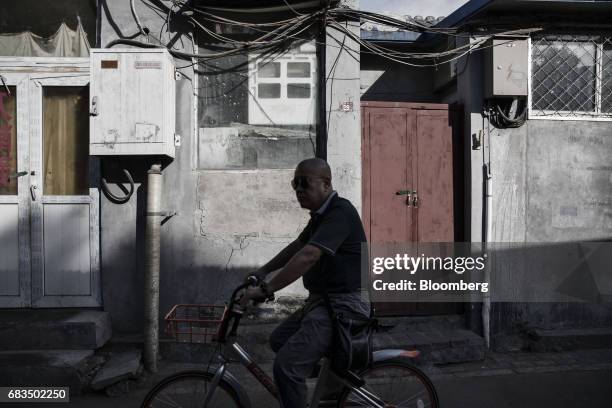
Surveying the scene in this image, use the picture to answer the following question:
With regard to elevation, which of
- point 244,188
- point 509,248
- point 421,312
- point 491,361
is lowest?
point 491,361

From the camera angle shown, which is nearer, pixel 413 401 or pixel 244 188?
pixel 413 401

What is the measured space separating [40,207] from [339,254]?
409 cm

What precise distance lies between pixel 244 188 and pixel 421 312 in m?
2.65

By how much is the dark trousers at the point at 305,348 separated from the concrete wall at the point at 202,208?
2.74 meters

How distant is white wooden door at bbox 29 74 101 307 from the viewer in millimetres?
5523

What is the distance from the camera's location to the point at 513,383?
483 centimetres

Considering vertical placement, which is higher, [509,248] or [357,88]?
[357,88]

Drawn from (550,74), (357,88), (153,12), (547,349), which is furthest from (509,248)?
(153,12)

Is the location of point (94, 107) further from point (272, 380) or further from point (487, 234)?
point (487, 234)

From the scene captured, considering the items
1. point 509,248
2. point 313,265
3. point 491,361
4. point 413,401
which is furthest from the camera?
point 509,248

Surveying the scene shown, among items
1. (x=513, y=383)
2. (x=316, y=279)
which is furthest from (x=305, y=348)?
(x=513, y=383)

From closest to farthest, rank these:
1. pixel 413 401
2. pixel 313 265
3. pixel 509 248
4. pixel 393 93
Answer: pixel 313 265, pixel 413 401, pixel 509 248, pixel 393 93

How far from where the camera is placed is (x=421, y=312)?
6.08 metres

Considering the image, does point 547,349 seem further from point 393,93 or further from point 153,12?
point 153,12
